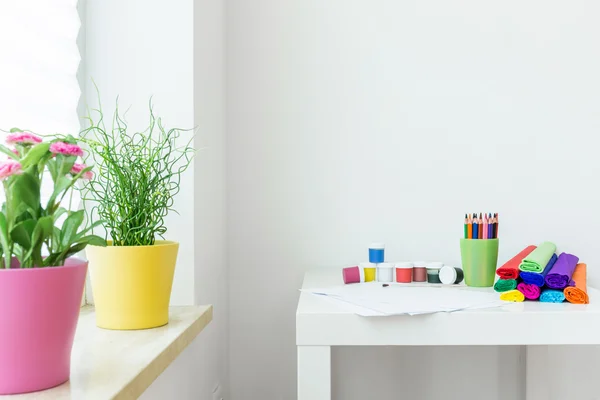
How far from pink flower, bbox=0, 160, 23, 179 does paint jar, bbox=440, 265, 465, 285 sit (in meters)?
0.91

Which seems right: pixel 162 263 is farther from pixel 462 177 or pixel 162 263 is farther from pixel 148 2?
pixel 462 177

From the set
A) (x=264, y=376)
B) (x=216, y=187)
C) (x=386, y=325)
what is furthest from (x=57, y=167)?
(x=264, y=376)

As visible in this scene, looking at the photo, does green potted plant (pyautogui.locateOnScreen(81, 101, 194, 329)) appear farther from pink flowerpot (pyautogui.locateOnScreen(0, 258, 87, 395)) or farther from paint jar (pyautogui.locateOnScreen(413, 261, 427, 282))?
paint jar (pyautogui.locateOnScreen(413, 261, 427, 282))

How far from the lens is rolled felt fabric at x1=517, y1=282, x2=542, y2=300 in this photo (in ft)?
3.40

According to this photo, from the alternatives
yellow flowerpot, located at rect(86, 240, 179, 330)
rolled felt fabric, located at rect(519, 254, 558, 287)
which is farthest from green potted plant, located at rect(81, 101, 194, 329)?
rolled felt fabric, located at rect(519, 254, 558, 287)

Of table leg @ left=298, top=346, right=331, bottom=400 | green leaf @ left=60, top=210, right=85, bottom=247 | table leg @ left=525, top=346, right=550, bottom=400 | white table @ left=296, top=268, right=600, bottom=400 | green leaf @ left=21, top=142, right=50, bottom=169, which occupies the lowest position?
table leg @ left=525, top=346, right=550, bottom=400

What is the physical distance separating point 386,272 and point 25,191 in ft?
2.79

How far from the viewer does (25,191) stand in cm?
61

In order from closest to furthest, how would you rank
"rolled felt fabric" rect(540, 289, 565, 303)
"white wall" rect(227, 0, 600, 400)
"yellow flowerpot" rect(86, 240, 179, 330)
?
1. "yellow flowerpot" rect(86, 240, 179, 330)
2. "rolled felt fabric" rect(540, 289, 565, 303)
3. "white wall" rect(227, 0, 600, 400)

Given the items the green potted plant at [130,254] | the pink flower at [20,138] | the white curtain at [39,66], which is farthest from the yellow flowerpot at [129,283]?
the pink flower at [20,138]

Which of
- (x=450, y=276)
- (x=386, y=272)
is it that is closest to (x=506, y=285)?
(x=450, y=276)

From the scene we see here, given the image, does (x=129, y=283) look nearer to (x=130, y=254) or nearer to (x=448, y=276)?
(x=130, y=254)

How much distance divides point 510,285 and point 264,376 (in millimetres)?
765

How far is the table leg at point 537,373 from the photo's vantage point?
4.51ft
